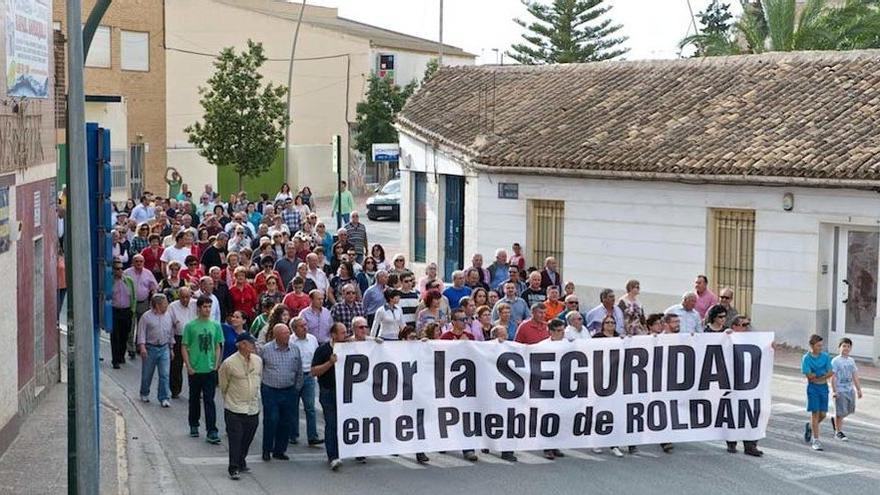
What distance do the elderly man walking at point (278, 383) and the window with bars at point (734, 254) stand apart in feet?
38.2

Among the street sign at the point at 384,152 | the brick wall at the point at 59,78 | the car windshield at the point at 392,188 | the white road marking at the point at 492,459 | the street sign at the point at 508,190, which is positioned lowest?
the white road marking at the point at 492,459

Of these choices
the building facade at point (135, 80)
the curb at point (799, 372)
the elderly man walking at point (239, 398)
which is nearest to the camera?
the elderly man walking at point (239, 398)

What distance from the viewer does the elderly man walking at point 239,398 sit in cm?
1496

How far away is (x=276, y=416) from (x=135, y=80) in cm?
3819

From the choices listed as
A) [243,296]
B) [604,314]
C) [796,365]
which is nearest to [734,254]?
[796,365]

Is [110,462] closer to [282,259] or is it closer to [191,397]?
[191,397]

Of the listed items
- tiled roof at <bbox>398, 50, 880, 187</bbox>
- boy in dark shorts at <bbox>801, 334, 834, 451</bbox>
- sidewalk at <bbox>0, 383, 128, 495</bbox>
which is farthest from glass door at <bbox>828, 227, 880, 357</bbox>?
sidewalk at <bbox>0, 383, 128, 495</bbox>

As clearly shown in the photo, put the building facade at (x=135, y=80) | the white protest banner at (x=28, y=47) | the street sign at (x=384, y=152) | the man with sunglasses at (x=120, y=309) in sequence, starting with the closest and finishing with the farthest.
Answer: the white protest banner at (x=28, y=47)
the man with sunglasses at (x=120, y=309)
the street sign at (x=384, y=152)
the building facade at (x=135, y=80)

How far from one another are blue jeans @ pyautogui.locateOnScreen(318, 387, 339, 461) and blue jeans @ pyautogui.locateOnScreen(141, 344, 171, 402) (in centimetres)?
380

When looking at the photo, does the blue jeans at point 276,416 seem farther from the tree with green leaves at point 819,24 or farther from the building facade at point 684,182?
the tree with green leaves at point 819,24

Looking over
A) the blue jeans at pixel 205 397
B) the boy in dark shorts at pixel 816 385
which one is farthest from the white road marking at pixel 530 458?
the blue jeans at pixel 205 397

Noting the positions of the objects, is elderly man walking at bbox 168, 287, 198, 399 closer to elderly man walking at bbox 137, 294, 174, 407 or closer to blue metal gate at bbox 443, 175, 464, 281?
elderly man walking at bbox 137, 294, 174, 407

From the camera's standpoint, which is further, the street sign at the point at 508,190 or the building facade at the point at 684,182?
the street sign at the point at 508,190

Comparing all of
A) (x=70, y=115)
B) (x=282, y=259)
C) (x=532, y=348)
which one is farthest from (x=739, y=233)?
(x=70, y=115)
